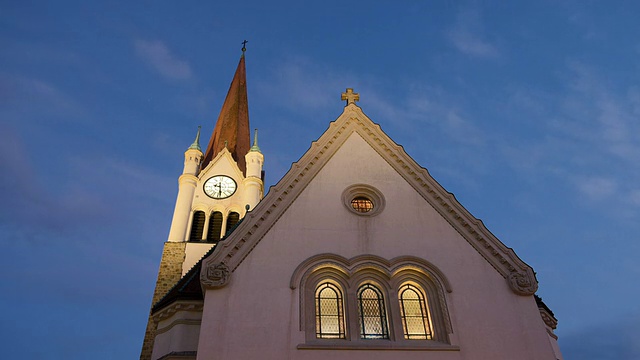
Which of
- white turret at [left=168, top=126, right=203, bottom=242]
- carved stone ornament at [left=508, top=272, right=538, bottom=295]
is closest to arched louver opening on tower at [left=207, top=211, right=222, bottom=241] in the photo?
white turret at [left=168, top=126, right=203, bottom=242]

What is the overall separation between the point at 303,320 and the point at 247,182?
99.4ft

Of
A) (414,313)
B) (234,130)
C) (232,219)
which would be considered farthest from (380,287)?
(234,130)

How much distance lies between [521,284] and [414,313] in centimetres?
364

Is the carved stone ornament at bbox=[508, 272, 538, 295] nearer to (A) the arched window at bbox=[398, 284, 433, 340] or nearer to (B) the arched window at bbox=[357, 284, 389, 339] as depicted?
(A) the arched window at bbox=[398, 284, 433, 340]

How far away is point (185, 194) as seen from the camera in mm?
41156

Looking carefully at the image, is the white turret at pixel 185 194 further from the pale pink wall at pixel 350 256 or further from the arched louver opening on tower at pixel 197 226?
the pale pink wall at pixel 350 256

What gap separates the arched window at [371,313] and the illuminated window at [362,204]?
3.00m

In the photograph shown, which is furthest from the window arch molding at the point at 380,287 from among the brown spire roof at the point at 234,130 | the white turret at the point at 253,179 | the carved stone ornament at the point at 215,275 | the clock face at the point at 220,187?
the brown spire roof at the point at 234,130

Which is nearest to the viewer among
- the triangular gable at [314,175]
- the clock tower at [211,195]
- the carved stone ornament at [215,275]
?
the carved stone ornament at [215,275]

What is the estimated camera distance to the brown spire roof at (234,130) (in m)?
48.3

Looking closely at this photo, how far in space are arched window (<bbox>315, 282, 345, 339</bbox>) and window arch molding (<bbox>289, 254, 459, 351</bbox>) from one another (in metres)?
0.17

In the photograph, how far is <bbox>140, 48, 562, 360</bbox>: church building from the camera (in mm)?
13961

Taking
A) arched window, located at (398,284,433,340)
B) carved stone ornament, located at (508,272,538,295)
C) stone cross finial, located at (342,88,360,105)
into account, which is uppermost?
stone cross finial, located at (342,88,360,105)

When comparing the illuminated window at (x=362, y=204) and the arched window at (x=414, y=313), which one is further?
the illuminated window at (x=362, y=204)
